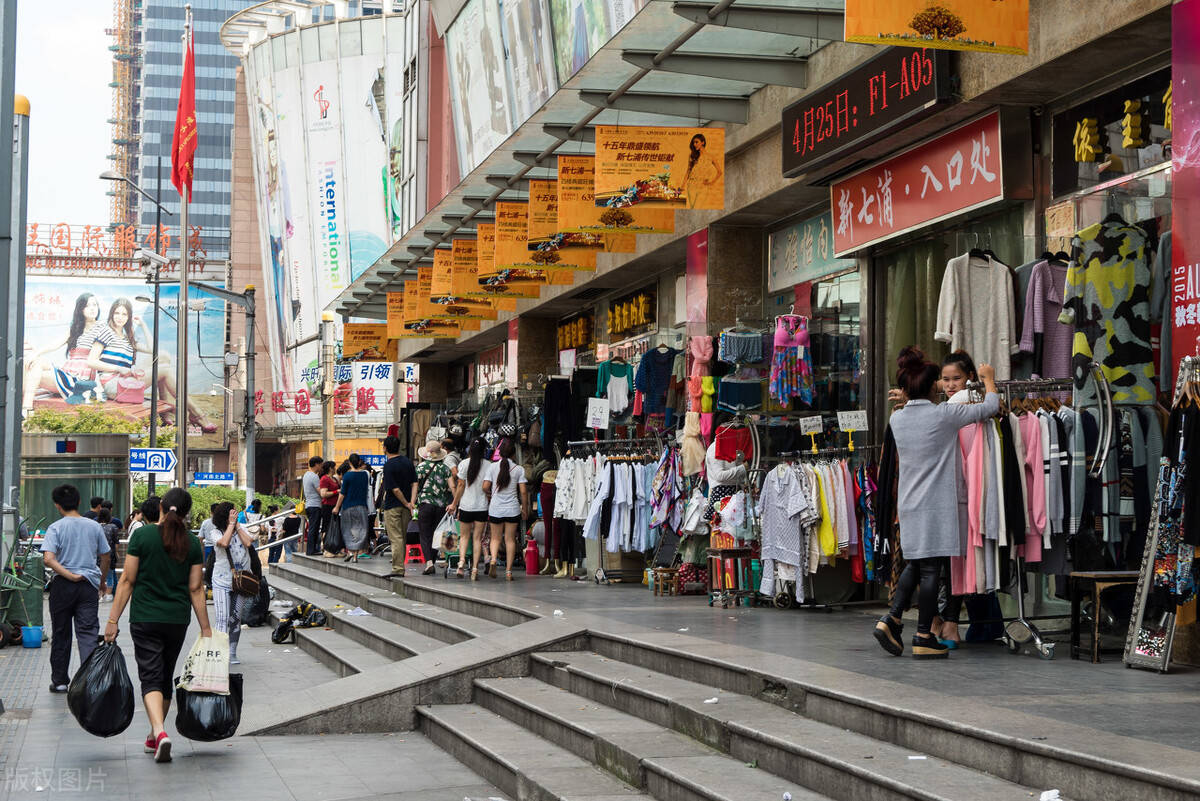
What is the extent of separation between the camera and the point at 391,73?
2776 inches

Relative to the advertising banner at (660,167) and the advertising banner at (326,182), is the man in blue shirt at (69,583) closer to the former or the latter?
the advertising banner at (660,167)

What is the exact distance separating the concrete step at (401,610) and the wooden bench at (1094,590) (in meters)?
5.06

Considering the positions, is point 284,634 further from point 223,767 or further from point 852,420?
point 852,420

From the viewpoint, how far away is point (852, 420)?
36.0 feet

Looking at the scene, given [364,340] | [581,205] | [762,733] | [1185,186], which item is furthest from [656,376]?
[364,340]

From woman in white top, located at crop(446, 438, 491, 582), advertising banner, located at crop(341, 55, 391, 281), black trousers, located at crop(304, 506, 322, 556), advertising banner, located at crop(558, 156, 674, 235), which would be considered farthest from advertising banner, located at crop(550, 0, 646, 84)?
advertising banner, located at crop(341, 55, 391, 281)

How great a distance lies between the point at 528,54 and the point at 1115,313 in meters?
12.6

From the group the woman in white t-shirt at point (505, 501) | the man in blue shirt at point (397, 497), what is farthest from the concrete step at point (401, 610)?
the woman in white t-shirt at point (505, 501)

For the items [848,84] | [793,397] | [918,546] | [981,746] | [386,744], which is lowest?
[386,744]

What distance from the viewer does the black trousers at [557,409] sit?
17.0 m

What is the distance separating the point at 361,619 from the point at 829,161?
7.31 m

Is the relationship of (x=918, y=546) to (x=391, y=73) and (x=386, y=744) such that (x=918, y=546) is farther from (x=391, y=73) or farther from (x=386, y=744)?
(x=391, y=73)

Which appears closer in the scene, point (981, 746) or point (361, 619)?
point (981, 746)

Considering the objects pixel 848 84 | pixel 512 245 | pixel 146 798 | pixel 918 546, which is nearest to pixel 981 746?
pixel 918 546
